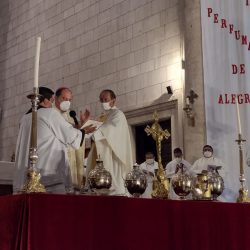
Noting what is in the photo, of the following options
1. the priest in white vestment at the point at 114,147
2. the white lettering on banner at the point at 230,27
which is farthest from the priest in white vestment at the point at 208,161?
the priest in white vestment at the point at 114,147

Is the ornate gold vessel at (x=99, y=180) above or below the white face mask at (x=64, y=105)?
below

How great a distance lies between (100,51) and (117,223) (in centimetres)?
1016

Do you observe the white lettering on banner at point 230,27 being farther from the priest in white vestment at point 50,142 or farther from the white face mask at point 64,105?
the priest in white vestment at point 50,142

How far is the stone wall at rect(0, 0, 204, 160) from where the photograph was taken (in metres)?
10.9

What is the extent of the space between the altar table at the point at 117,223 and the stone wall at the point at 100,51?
601cm

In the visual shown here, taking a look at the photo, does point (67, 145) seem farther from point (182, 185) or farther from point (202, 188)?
point (202, 188)

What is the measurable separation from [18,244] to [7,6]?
→ 593 inches

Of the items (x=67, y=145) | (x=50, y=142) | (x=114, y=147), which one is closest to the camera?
(x=50, y=142)

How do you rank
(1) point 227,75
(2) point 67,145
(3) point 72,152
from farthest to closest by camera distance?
(1) point 227,75 → (3) point 72,152 → (2) point 67,145

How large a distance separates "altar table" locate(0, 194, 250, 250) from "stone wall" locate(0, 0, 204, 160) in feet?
19.7

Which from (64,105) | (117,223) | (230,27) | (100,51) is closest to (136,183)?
(117,223)

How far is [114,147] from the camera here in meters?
5.94

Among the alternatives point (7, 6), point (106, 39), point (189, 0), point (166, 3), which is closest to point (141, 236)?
point (189, 0)

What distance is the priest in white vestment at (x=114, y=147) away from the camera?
19.5 feet
